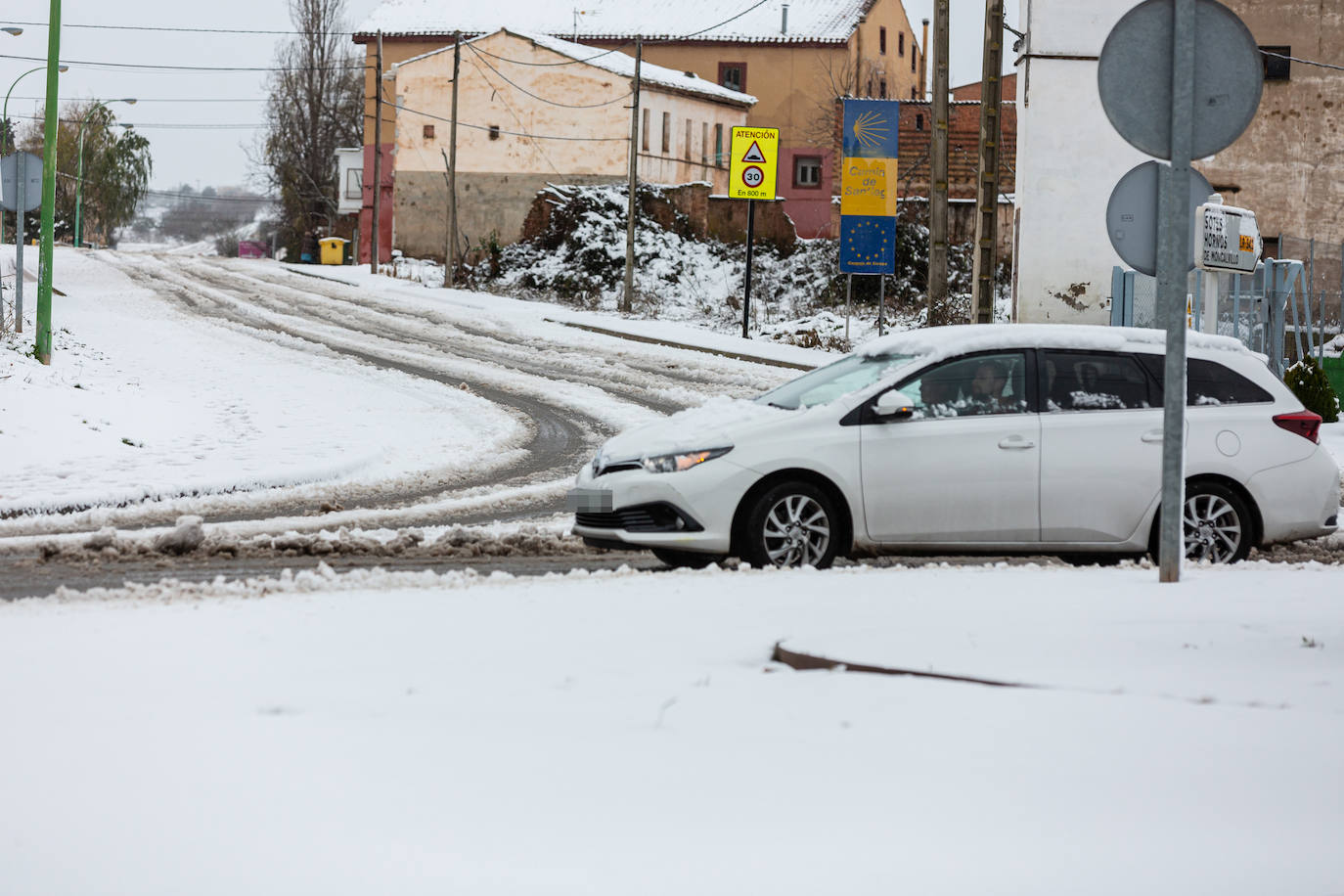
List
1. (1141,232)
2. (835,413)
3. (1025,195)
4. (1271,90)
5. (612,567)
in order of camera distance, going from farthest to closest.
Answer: (1271,90) < (1025,195) < (612,567) < (835,413) < (1141,232)

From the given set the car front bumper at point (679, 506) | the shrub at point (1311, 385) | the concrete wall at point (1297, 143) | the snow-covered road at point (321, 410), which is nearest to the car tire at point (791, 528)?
the car front bumper at point (679, 506)

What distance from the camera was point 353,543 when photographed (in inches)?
376

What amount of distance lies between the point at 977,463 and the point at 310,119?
8029 cm

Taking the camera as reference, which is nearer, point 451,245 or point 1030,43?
point 1030,43

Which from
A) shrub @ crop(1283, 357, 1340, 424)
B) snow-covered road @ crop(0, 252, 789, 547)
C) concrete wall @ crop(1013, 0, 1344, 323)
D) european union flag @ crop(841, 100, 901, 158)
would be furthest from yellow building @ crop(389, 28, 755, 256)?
shrub @ crop(1283, 357, 1340, 424)

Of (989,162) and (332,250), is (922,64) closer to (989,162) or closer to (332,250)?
(332,250)

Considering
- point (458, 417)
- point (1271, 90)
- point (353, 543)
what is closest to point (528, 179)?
point (1271, 90)

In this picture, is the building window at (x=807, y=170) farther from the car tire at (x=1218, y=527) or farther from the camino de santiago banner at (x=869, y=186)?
the car tire at (x=1218, y=527)

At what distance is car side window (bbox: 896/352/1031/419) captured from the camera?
347 inches

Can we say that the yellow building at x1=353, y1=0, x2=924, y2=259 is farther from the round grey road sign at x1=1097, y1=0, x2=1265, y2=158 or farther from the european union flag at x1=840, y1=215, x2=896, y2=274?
the round grey road sign at x1=1097, y1=0, x2=1265, y2=158

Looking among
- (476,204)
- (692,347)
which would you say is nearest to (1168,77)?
(692,347)

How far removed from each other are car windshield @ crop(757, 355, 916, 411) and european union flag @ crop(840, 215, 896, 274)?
17.6 meters

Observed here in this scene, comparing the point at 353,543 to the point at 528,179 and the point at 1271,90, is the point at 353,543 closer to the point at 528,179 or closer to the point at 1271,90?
the point at 1271,90

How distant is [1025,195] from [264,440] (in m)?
20.5
